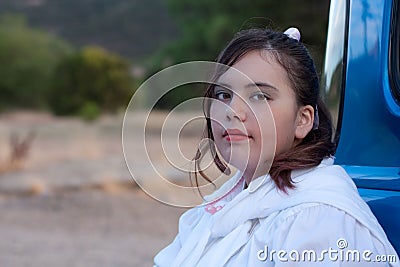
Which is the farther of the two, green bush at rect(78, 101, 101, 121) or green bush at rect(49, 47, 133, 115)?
green bush at rect(49, 47, 133, 115)

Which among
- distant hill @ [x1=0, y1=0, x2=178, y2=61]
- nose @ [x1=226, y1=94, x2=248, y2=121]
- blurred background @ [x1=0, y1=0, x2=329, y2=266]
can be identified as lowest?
distant hill @ [x1=0, y1=0, x2=178, y2=61]

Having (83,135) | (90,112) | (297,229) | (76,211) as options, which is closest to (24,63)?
(90,112)

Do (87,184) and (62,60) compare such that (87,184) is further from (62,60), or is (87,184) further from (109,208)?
(62,60)

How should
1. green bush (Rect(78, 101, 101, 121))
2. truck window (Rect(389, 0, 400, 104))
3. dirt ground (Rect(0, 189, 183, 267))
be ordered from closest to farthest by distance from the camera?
1. truck window (Rect(389, 0, 400, 104))
2. dirt ground (Rect(0, 189, 183, 267))
3. green bush (Rect(78, 101, 101, 121))

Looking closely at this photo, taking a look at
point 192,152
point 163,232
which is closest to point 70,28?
point 163,232

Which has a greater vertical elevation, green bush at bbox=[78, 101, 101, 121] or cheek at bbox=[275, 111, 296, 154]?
cheek at bbox=[275, 111, 296, 154]

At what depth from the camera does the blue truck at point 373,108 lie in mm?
1738

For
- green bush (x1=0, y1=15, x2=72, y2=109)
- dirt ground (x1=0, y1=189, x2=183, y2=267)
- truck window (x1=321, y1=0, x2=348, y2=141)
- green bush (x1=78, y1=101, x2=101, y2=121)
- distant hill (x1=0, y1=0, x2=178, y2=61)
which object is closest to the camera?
truck window (x1=321, y1=0, x2=348, y2=141)

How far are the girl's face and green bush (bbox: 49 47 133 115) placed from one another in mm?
15452

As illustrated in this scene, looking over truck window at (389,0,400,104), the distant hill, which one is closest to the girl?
truck window at (389,0,400,104)

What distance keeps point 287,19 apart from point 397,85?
1180 cm

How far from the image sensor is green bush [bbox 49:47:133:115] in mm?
17203

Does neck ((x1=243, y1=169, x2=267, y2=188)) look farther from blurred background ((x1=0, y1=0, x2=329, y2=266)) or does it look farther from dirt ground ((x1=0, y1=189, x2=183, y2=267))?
dirt ground ((x1=0, y1=189, x2=183, y2=267))

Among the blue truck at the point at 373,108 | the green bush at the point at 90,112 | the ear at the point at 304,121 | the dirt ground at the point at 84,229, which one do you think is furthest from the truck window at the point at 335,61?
the green bush at the point at 90,112
